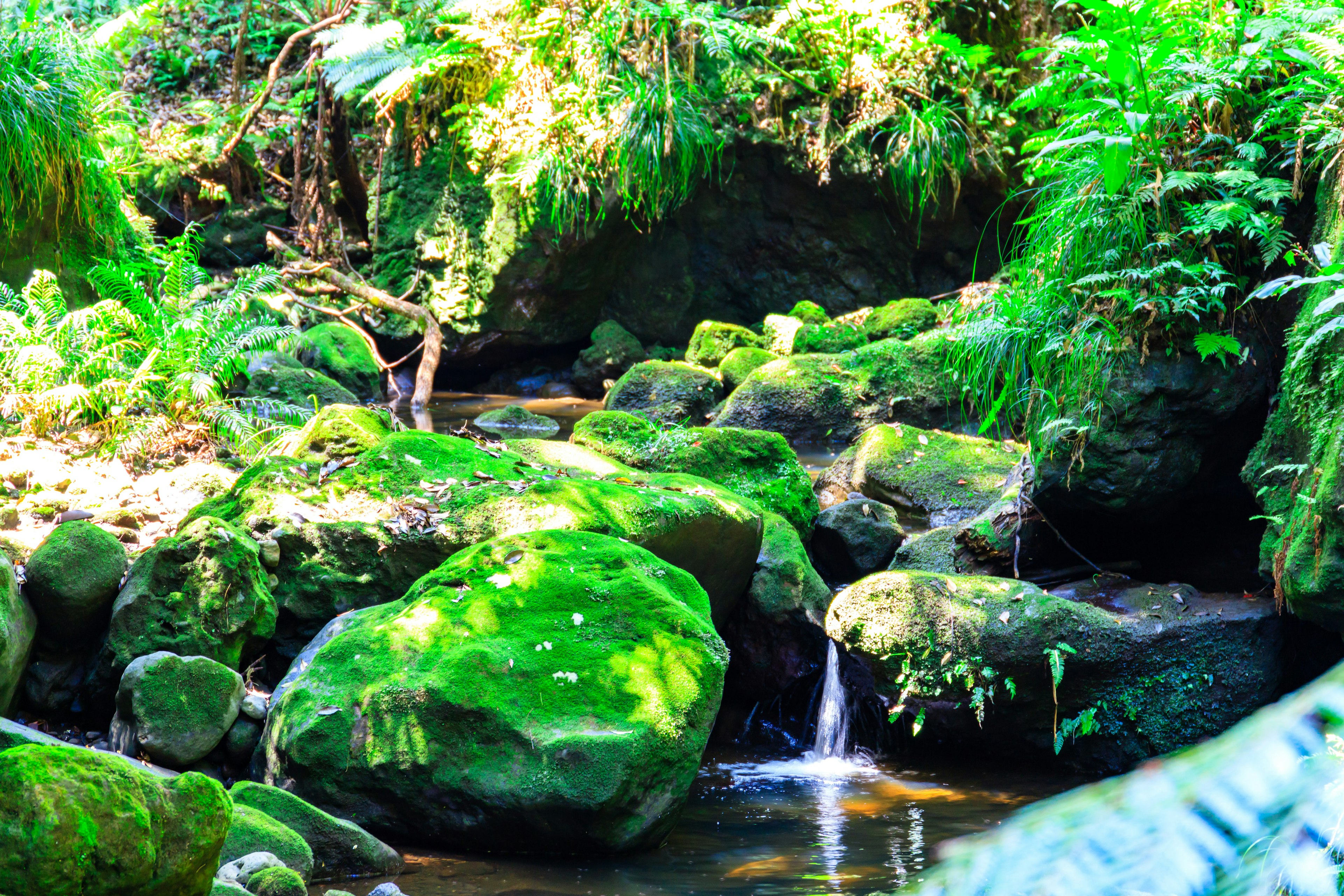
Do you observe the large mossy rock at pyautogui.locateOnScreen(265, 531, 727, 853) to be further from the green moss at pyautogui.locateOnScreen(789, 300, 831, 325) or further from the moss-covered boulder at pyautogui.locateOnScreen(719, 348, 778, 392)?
the green moss at pyautogui.locateOnScreen(789, 300, 831, 325)

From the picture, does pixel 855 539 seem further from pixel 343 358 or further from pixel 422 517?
pixel 343 358

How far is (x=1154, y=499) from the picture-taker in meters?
5.46

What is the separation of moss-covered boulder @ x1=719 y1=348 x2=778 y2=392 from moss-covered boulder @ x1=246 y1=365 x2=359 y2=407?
Result: 436 centimetres

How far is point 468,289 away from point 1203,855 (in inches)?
556

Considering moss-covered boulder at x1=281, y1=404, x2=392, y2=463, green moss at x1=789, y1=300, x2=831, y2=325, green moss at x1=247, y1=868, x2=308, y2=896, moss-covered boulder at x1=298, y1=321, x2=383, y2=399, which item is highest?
green moss at x1=789, y1=300, x2=831, y2=325

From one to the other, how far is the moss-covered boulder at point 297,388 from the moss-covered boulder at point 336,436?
2.50 m

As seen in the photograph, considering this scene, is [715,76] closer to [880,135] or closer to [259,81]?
[880,135]

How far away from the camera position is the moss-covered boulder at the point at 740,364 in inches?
471

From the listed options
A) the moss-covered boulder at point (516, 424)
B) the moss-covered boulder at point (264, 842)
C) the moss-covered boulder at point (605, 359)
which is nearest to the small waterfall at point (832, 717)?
the moss-covered boulder at point (264, 842)

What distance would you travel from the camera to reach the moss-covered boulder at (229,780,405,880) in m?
3.66

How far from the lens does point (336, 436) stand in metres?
6.08

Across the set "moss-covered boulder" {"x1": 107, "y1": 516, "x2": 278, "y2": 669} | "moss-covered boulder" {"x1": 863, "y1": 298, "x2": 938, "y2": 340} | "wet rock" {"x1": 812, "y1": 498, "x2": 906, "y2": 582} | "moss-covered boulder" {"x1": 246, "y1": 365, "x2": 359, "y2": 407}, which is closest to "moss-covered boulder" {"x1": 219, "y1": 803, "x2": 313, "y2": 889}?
"moss-covered boulder" {"x1": 107, "y1": 516, "x2": 278, "y2": 669}

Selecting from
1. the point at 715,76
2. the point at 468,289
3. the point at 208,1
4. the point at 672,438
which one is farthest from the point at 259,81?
the point at 672,438

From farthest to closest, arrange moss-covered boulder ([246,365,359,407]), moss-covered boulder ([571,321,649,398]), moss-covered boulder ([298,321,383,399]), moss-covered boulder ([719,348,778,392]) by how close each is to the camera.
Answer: moss-covered boulder ([571,321,649,398])
moss-covered boulder ([719,348,778,392])
moss-covered boulder ([298,321,383,399])
moss-covered boulder ([246,365,359,407])
